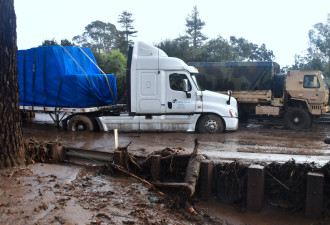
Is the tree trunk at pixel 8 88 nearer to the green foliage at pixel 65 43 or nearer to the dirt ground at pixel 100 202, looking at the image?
the dirt ground at pixel 100 202

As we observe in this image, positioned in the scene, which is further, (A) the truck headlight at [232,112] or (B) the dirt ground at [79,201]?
(A) the truck headlight at [232,112]

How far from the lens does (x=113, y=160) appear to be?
7.14 meters

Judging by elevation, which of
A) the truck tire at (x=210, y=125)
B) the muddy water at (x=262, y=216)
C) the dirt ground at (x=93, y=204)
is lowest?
the muddy water at (x=262, y=216)

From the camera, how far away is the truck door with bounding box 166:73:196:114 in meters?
12.1

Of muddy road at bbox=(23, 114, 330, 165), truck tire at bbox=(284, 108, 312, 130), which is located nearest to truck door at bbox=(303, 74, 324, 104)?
truck tire at bbox=(284, 108, 312, 130)

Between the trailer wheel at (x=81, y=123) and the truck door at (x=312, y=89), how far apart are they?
9497 millimetres

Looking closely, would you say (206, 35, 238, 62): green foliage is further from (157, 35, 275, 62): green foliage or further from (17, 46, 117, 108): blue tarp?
(17, 46, 117, 108): blue tarp

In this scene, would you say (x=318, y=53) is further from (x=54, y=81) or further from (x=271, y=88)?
(x=54, y=81)

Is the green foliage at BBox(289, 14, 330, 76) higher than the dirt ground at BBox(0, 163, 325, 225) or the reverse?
higher

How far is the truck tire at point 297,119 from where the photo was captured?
14.6 metres

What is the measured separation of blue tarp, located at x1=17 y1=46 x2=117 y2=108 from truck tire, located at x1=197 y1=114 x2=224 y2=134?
401 cm

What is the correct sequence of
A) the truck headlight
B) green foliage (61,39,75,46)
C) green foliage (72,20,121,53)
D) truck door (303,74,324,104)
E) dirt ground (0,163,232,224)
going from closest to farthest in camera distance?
dirt ground (0,163,232,224), the truck headlight, truck door (303,74,324,104), green foliage (61,39,75,46), green foliage (72,20,121,53)

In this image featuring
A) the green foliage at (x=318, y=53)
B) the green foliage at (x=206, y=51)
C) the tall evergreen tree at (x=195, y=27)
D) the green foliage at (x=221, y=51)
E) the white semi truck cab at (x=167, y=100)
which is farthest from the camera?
the tall evergreen tree at (x=195, y=27)

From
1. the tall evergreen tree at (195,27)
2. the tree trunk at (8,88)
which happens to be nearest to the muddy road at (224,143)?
the tree trunk at (8,88)
